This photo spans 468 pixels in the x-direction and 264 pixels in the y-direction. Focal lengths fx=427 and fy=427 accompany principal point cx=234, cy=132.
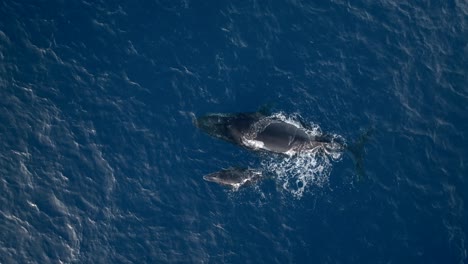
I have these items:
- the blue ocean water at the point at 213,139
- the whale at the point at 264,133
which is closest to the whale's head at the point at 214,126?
the whale at the point at 264,133

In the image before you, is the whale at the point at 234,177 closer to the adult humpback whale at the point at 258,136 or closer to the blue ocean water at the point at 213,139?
the adult humpback whale at the point at 258,136

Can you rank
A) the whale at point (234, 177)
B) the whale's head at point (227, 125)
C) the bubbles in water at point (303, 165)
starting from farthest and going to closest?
the whale's head at point (227, 125)
the bubbles in water at point (303, 165)
the whale at point (234, 177)

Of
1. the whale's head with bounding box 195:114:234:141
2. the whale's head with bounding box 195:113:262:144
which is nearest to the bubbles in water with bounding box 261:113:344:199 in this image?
the whale's head with bounding box 195:113:262:144

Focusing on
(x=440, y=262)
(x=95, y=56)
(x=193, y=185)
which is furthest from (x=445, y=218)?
(x=95, y=56)

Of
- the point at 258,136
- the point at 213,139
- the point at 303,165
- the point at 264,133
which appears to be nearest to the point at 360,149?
the point at 303,165

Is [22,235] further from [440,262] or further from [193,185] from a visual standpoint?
[440,262]
